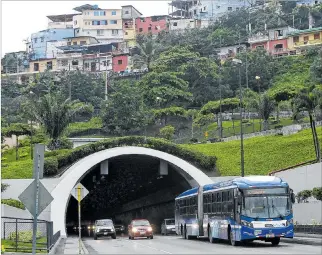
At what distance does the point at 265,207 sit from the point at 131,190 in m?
43.6

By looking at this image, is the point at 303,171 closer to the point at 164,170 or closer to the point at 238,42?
the point at 164,170

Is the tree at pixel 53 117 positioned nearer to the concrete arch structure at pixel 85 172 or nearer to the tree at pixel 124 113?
the concrete arch structure at pixel 85 172

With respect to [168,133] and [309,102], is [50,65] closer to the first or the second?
[168,133]

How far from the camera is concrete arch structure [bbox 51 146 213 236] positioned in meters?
43.2

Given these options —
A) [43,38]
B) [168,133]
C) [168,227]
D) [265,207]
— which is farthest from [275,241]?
[43,38]

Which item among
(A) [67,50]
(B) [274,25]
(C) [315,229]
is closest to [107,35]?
(A) [67,50]

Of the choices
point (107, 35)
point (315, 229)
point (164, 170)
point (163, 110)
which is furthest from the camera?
point (107, 35)

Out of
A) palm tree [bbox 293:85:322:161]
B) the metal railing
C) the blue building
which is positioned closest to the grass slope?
palm tree [bbox 293:85:322:161]

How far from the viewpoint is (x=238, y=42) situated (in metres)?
118

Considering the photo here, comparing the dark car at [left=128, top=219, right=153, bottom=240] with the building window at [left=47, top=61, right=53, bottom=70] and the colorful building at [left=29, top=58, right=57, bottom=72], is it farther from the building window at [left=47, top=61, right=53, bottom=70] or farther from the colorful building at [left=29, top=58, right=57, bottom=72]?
the colorful building at [left=29, top=58, right=57, bottom=72]

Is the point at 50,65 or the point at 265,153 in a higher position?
the point at 50,65

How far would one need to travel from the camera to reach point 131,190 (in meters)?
69.1

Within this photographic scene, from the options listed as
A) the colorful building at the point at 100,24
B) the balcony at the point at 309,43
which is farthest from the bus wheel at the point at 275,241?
the colorful building at the point at 100,24

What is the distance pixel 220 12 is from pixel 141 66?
139 feet
